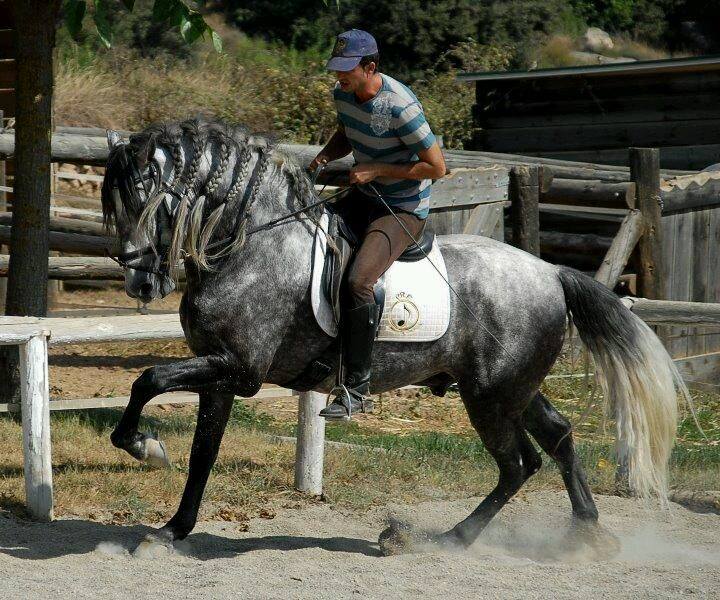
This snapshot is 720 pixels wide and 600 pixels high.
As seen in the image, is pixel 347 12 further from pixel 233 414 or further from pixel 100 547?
pixel 100 547

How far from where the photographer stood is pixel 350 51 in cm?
493

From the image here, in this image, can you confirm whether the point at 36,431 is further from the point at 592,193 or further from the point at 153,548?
the point at 592,193

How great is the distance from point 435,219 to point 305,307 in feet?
14.0

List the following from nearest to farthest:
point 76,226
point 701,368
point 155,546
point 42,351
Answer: point 155,546, point 42,351, point 701,368, point 76,226

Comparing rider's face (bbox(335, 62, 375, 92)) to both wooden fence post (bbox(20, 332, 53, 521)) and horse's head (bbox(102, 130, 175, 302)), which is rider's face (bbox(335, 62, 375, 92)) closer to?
horse's head (bbox(102, 130, 175, 302))

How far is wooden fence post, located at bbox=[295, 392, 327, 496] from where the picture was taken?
653cm

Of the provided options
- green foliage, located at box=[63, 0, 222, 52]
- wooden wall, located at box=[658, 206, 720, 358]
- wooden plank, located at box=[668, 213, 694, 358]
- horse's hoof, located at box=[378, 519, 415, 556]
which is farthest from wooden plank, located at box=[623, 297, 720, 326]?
wooden plank, located at box=[668, 213, 694, 358]

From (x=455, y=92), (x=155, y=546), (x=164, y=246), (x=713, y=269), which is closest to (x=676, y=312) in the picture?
(x=164, y=246)

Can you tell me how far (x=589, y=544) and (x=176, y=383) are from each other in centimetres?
240

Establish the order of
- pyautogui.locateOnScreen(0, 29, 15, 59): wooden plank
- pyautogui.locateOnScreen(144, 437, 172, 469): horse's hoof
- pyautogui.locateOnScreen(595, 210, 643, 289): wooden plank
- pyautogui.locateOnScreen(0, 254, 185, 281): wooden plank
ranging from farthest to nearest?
pyautogui.locateOnScreen(0, 29, 15, 59): wooden plank, pyautogui.locateOnScreen(0, 254, 185, 281): wooden plank, pyautogui.locateOnScreen(595, 210, 643, 289): wooden plank, pyautogui.locateOnScreen(144, 437, 172, 469): horse's hoof

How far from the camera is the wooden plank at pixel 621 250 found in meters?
9.16

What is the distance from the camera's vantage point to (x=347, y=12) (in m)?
29.0

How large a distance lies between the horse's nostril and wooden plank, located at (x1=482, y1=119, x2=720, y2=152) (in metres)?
13.5

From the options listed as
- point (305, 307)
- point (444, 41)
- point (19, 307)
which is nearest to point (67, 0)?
point (19, 307)
